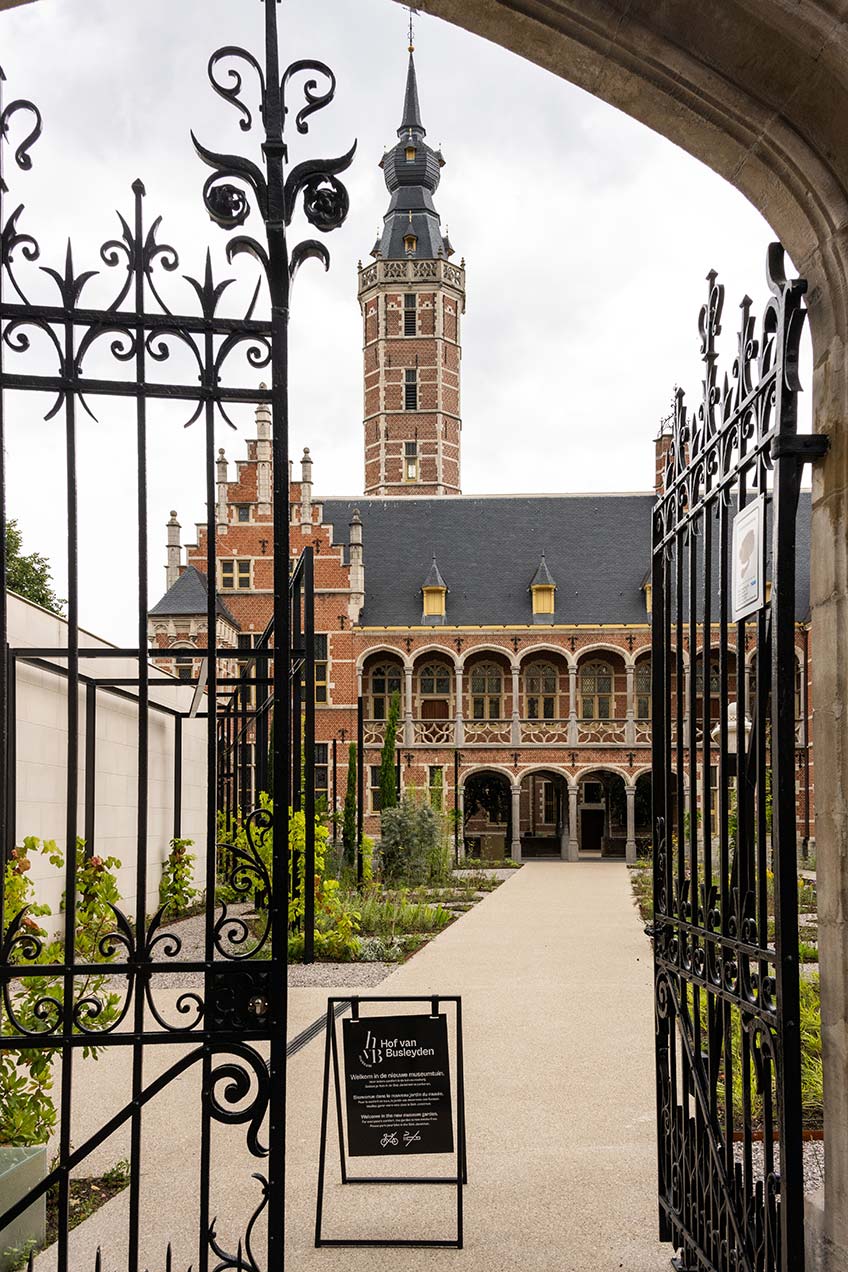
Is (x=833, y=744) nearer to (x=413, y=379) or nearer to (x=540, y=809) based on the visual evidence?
(x=540, y=809)

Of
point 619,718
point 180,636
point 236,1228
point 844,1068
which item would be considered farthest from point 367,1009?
point 619,718

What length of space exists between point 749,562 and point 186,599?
27.5 meters

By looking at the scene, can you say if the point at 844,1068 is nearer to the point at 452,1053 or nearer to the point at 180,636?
the point at 452,1053

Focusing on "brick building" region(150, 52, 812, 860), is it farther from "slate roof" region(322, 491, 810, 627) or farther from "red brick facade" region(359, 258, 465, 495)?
"red brick facade" region(359, 258, 465, 495)

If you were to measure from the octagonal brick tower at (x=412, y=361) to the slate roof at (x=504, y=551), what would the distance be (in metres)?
8.88

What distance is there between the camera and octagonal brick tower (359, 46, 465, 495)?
44500 mm

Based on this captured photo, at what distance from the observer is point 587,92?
297cm

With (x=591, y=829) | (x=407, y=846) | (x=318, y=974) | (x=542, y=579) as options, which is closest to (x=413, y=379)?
(x=542, y=579)

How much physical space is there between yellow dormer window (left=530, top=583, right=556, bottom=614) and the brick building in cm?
4

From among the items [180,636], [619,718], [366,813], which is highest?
[180,636]

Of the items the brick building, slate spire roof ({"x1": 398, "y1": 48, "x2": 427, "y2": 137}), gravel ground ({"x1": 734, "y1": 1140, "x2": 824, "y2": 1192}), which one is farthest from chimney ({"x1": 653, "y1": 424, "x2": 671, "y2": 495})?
gravel ground ({"x1": 734, "y1": 1140, "x2": 824, "y2": 1192})

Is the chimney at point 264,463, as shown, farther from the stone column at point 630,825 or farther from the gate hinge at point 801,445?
the gate hinge at point 801,445

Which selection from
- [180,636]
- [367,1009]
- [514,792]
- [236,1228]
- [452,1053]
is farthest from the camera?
[514,792]

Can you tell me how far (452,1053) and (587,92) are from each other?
5501 mm
